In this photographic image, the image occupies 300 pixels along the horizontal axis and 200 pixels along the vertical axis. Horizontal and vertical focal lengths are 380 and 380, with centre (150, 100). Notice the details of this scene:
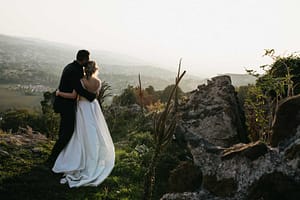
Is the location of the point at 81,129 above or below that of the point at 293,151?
below

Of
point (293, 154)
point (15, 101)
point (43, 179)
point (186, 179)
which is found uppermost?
point (293, 154)

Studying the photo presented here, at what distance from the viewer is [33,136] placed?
12.2m

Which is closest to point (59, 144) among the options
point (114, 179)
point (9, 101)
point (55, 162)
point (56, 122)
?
point (55, 162)

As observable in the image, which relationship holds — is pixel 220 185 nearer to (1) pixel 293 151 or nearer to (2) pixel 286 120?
(1) pixel 293 151

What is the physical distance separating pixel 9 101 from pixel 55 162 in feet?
244

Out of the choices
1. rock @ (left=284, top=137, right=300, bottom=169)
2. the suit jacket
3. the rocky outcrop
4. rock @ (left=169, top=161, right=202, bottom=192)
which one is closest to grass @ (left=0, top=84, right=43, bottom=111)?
the suit jacket

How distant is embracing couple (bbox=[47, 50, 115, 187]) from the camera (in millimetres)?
8406

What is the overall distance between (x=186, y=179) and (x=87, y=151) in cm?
387

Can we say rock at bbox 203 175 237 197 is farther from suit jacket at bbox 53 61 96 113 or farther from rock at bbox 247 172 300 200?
suit jacket at bbox 53 61 96 113

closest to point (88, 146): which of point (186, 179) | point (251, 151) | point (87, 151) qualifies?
point (87, 151)

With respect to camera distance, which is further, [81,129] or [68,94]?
[81,129]

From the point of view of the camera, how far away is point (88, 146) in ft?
28.7

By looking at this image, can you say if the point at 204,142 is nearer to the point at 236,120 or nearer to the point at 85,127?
the point at 85,127

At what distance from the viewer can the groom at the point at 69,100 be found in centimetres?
834
